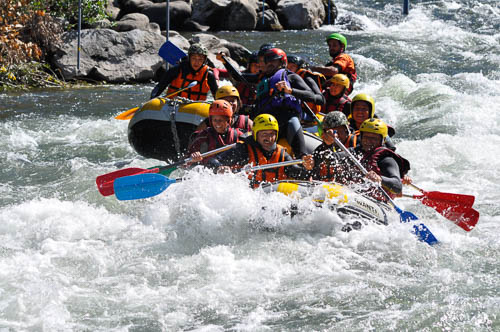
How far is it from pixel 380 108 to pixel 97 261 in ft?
26.4

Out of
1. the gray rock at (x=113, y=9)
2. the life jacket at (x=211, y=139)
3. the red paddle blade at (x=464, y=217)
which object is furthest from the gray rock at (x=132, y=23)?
the red paddle blade at (x=464, y=217)

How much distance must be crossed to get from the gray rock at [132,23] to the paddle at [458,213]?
10.8 meters

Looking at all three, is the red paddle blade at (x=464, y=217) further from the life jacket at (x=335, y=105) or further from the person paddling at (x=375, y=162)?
the life jacket at (x=335, y=105)

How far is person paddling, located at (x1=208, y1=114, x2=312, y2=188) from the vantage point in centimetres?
597

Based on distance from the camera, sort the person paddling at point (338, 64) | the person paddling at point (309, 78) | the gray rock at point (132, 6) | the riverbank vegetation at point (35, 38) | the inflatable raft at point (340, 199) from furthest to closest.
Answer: the gray rock at point (132, 6), the riverbank vegetation at point (35, 38), the person paddling at point (338, 64), the person paddling at point (309, 78), the inflatable raft at point (340, 199)

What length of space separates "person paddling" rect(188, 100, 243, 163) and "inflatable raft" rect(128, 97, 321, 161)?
1048 mm

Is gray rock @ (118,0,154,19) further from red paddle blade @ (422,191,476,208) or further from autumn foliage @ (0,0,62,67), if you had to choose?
red paddle blade @ (422,191,476,208)

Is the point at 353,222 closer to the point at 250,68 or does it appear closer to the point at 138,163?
the point at 250,68

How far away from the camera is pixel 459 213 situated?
6.25 m

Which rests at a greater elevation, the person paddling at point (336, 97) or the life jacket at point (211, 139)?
the life jacket at point (211, 139)

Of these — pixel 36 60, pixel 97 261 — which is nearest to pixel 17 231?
pixel 97 261

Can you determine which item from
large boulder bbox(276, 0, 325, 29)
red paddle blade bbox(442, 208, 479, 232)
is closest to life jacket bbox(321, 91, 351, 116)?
red paddle blade bbox(442, 208, 479, 232)

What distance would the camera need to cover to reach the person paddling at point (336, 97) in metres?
8.08

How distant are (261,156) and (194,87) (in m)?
2.46
